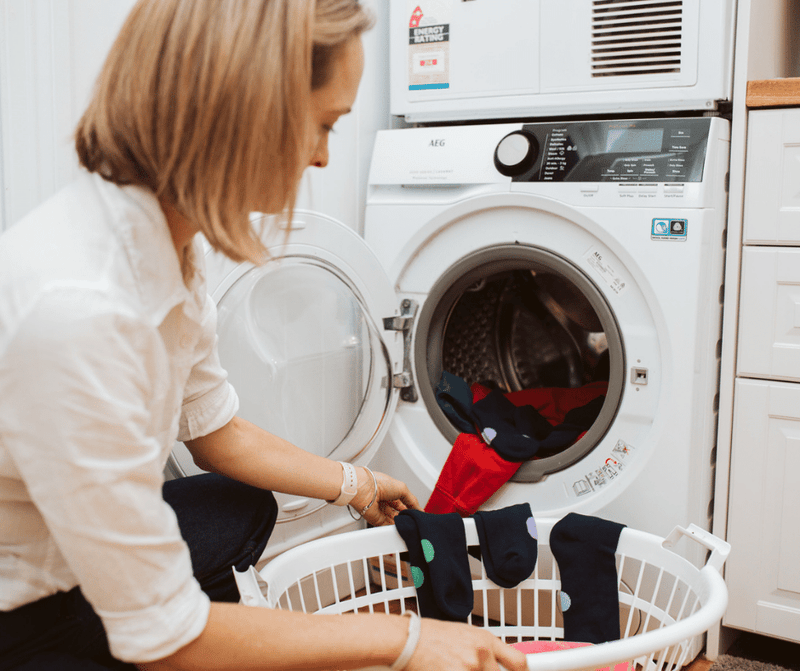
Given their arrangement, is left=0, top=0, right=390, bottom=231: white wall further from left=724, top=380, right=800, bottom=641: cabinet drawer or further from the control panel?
left=724, top=380, right=800, bottom=641: cabinet drawer

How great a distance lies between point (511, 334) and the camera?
157cm

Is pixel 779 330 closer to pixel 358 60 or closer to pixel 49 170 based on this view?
pixel 358 60

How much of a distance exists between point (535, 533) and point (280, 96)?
766 mm

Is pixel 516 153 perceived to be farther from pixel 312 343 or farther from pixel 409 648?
pixel 409 648

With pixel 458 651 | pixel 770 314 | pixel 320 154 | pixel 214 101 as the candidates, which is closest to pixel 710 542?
pixel 770 314

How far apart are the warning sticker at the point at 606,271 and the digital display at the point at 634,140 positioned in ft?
0.56

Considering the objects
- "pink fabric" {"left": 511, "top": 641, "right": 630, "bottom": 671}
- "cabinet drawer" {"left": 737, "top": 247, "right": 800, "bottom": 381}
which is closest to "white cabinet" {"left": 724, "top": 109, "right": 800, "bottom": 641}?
"cabinet drawer" {"left": 737, "top": 247, "right": 800, "bottom": 381}

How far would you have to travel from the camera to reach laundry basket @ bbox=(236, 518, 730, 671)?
2.45 feet

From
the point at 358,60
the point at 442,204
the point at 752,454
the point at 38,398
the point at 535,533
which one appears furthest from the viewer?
the point at 442,204

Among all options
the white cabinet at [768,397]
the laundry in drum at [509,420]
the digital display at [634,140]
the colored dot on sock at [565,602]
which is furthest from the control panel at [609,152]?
the colored dot on sock at [565,602]

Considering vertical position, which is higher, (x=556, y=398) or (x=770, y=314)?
(x=770, y=314)

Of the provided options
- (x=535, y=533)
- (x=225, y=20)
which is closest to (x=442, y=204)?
(x=535, y=533)

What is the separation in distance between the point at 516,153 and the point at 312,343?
47 cm

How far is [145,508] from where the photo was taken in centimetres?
55
